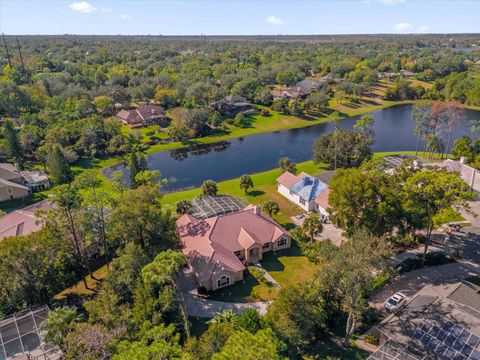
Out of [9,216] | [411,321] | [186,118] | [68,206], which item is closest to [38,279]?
[68,206]

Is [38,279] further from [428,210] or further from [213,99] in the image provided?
[213,99]

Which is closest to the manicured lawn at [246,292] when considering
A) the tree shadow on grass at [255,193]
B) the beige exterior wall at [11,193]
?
the tree shadow on grass at [255,193]

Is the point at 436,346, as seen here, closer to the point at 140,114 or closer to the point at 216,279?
the point at 216,279

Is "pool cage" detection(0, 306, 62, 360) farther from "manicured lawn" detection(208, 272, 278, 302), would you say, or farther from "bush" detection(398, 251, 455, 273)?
"bush" detection(398, 251, 455, 273)

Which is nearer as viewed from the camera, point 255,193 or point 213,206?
point 213,206

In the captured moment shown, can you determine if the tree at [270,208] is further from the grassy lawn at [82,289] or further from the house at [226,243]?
the grassy lawn at [82,289]

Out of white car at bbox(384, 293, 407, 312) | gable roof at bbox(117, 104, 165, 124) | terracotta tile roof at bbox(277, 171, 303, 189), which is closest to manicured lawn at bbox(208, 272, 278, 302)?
white car at bbox(384, 293, 407, 312)

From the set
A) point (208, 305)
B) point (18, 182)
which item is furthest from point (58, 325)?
point (18, 182)
